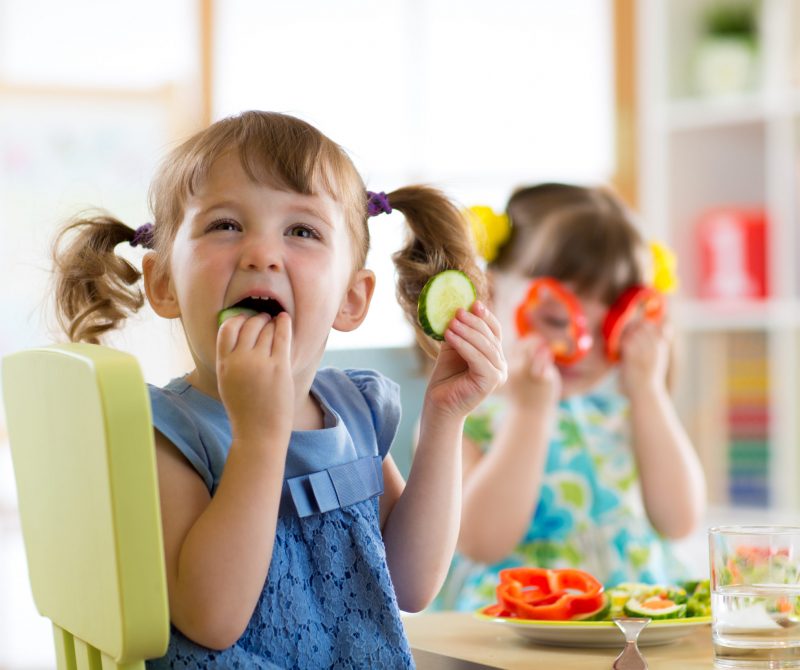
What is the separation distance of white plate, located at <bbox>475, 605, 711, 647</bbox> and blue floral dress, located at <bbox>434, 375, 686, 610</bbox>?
2.41 feet

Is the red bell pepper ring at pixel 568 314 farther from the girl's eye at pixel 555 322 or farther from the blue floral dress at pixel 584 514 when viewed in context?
the blue floral dress at pixel 584 514

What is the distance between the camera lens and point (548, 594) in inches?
44.5

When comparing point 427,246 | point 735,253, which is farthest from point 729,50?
point 427,246

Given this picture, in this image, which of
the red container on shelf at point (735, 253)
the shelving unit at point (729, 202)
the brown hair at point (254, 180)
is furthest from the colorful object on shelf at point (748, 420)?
the brown hair at point (254, 180)

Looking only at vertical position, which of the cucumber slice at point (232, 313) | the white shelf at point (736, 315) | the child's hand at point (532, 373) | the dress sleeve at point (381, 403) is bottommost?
the white shelf at point (736, 315)

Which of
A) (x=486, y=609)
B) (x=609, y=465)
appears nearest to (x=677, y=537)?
(x=609, y=465)

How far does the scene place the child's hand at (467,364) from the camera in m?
1.06

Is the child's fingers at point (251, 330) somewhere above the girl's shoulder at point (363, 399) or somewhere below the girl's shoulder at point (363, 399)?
above

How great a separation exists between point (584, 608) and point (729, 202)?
8.47 ft

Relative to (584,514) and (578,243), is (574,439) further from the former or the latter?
(578,243)

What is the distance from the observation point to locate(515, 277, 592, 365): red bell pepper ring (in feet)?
6.23

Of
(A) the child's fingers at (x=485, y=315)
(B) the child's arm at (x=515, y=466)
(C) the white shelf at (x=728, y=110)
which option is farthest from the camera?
(C) the white shelf at (x=728, y=110)

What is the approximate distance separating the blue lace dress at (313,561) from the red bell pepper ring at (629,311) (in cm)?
97

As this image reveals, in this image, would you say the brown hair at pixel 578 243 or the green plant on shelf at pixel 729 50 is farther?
the green plant on shelf at pixel 729 50
